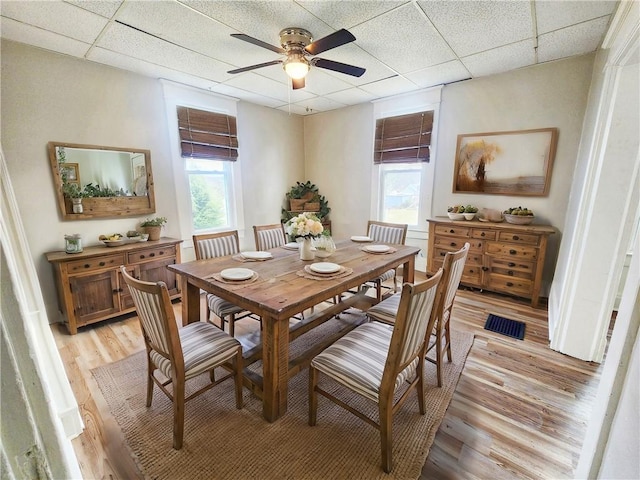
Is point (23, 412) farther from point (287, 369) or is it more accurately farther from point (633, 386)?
point (287, 369)

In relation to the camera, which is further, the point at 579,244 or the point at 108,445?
the point at 579,244

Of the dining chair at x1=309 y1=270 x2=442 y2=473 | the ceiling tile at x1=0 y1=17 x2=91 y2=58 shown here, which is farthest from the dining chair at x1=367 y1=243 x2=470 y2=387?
the ceiling tile at x1=0 y1=17 x2=91 y2=58

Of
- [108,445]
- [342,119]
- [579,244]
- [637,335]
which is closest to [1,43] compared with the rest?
[108,445]

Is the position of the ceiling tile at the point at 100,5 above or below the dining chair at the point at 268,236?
above

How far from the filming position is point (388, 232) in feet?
10.7

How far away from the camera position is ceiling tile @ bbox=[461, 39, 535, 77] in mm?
2646

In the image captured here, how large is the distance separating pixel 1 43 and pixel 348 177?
398 centimetres

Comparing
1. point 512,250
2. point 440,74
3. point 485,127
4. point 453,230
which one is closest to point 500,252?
point 512,250

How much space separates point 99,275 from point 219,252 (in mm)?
1211

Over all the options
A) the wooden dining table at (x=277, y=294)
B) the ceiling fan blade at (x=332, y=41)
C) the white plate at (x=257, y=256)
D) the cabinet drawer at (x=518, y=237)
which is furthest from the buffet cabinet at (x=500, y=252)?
the ceiling fan blade at (x=332, y=41)

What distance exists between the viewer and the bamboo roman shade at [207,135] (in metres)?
3.55

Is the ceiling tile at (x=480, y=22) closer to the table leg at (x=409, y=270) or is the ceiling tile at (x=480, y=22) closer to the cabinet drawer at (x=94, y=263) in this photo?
the table leg at (x=409, y=270)

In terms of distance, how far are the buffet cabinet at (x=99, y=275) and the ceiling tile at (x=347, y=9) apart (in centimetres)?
232

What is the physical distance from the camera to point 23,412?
1.15 feet
